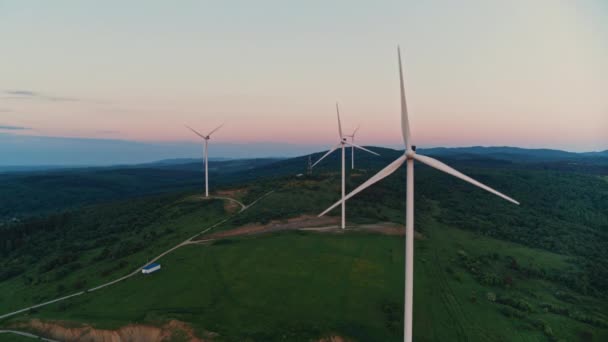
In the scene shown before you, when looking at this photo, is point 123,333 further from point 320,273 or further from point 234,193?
point 234,193

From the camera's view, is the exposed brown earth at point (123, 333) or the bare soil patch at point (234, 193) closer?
the exposed brown earth at point (123, 333)

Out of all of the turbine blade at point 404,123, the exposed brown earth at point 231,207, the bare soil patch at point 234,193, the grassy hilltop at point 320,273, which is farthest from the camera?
the bare soil patch at point 234,193

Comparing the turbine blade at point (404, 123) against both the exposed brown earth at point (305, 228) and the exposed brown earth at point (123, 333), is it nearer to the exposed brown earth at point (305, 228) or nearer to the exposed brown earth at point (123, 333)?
the exposed brown earth at point (123, 333)

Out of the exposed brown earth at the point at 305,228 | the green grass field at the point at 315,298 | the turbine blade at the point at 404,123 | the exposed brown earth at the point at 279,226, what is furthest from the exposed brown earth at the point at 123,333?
the exposed brown earth at the point at 279,226

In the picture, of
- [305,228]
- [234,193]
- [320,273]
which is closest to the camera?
[320,273]

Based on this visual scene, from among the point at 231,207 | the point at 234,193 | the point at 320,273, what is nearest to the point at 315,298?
the point at 320,273

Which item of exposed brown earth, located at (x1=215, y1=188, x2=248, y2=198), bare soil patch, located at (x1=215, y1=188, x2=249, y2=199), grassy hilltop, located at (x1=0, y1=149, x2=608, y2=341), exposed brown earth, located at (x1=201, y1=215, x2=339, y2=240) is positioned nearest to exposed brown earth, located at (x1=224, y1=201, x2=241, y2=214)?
grassy hilltop, located at (x1=0, y1=149, x2=608, y2=341)

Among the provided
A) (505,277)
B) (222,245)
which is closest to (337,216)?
(222,245)

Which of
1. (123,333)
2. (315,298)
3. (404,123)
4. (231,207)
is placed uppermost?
(404,123)
